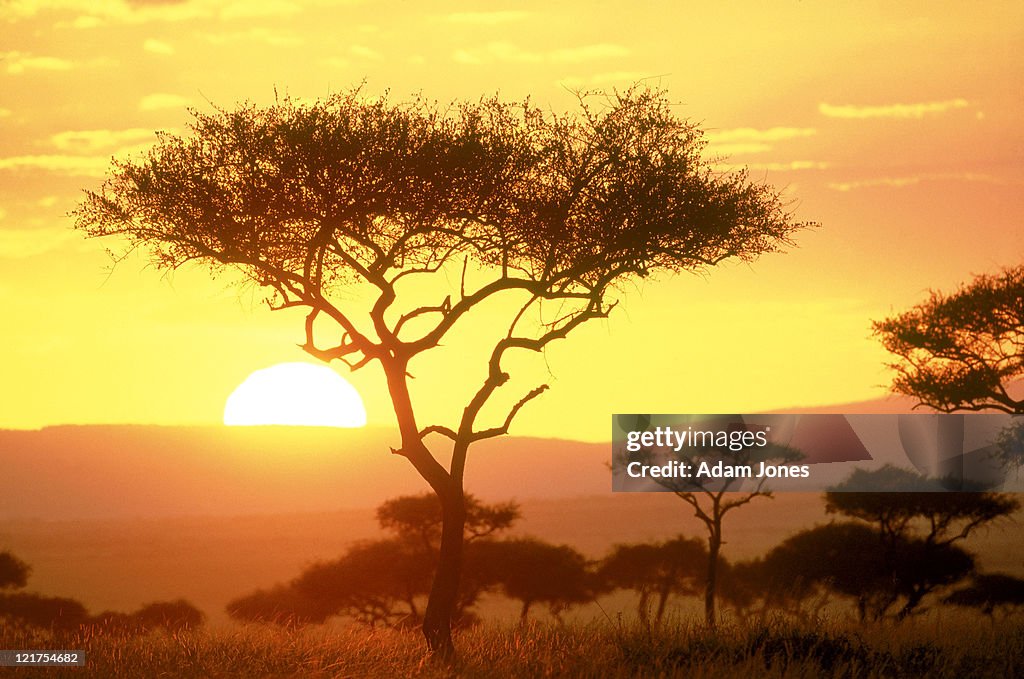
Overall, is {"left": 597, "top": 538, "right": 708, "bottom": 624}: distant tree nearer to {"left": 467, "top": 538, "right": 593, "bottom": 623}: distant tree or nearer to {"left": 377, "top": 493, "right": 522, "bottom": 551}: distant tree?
{"left": 467, "top": 538, "right": 593, "bottom": 623}: distant tree

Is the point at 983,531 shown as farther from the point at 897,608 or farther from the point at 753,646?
the point at 753,646

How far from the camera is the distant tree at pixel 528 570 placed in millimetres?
48438

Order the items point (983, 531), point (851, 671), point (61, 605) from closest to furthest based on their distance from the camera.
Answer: point (851, 671) → point (983, 531) → point (61, 605)

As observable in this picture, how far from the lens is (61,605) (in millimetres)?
50656

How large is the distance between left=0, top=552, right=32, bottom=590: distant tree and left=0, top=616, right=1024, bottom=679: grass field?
2778 centimetres

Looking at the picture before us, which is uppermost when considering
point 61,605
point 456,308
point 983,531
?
point 456,308

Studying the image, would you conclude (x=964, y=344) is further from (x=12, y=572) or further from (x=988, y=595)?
(x=12, y=572)

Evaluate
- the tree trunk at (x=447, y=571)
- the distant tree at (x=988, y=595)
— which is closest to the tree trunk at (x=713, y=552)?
the distant tree at (x=988, y=595)

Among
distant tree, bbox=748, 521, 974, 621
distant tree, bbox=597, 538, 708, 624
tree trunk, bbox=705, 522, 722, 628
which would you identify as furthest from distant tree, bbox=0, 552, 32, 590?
distant tree, bbox=748, 521, 974, 621

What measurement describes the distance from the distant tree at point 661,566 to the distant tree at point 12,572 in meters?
22.1

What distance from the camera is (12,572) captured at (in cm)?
4919

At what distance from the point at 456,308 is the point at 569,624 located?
594cm

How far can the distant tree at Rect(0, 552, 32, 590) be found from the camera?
48.9m

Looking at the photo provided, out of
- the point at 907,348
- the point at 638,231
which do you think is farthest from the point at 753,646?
the point at 907,348
